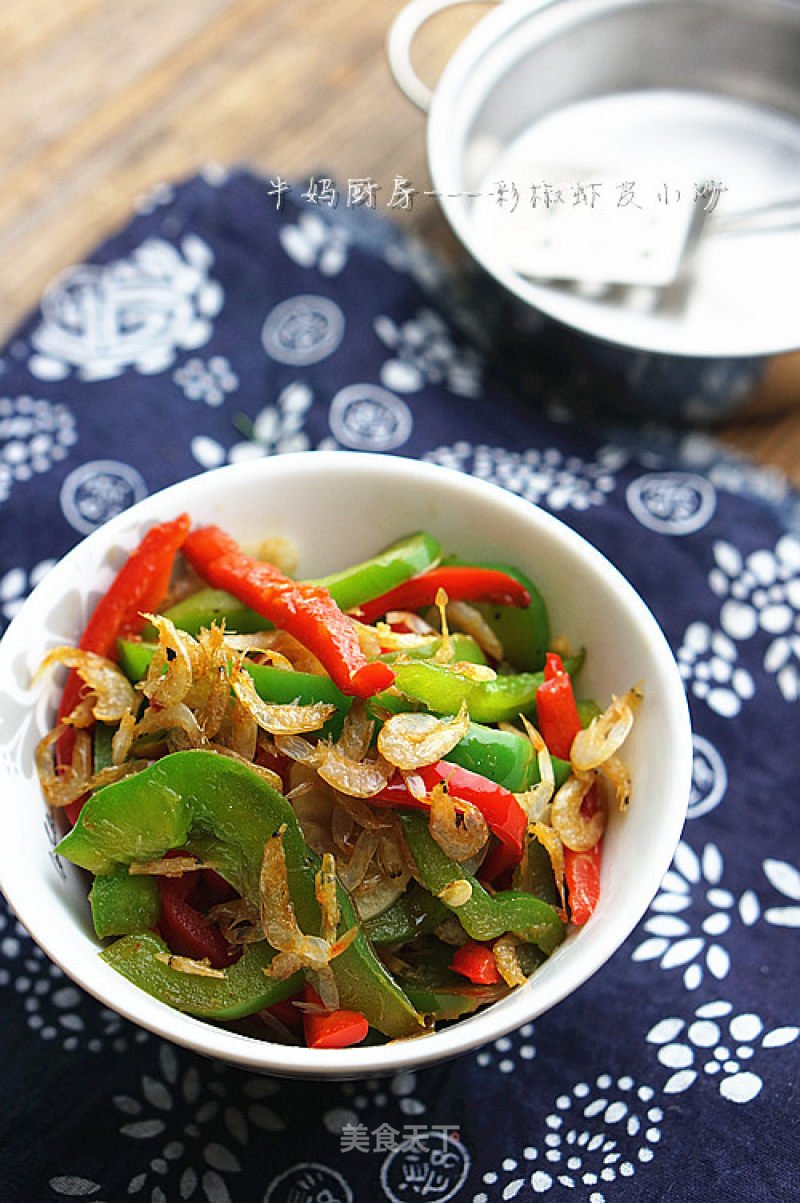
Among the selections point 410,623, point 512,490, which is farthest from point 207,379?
point 410,623

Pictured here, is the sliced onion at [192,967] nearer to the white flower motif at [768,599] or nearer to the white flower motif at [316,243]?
the white flower motif at [768,599]

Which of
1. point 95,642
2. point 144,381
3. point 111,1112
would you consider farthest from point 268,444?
point 111,1112

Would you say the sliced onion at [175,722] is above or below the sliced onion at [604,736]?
above

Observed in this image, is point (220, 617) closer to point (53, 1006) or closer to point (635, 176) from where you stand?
point (53, 1006)

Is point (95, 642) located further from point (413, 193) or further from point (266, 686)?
point (413, 193)

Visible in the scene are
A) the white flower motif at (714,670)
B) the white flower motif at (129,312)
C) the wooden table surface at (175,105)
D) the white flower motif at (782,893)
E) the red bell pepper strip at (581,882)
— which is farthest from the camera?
the wooden table surface at (175,105)

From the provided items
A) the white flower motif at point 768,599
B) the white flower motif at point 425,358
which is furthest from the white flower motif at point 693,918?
the white flower motif at point 425,358

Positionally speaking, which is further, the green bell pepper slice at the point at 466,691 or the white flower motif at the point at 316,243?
the white flower motif at the point at 316,243
